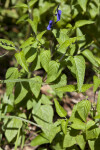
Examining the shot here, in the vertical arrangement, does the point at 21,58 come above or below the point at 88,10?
below

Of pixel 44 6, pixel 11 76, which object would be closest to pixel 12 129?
pixel 11 76

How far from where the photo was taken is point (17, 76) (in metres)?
2.03

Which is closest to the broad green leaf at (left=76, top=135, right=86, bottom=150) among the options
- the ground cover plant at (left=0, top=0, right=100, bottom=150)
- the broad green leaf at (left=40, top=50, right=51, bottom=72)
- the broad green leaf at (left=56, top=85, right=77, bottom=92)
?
the ground cover plant at (left=0, top=0, right=100, bottom=150)

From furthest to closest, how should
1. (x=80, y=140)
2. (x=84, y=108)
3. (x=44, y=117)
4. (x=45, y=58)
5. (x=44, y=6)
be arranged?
1. (x=44, y=6)
2. (x=44, y=117)
3. (x=80, y=140)
4. (x=45, y=58)
5. (x=84, y=108)

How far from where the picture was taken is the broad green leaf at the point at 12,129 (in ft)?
7.49

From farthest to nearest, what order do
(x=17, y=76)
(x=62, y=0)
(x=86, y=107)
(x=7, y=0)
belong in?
(x=7, y=0)
(x=62, y=0)
(x=17, y=76)
(x=86, y=107)

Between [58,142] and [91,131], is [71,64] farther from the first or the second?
[58,142]

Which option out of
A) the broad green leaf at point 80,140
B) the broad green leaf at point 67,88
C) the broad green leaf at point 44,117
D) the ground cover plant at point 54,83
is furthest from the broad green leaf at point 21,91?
the broad green leaf at point 80,140

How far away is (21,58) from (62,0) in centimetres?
118

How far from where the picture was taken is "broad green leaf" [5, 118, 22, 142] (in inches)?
89.8

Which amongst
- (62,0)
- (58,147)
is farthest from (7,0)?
(58,147)

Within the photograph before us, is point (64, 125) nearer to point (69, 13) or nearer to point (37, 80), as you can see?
point (37, 80)

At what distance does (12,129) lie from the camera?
2.31 meters

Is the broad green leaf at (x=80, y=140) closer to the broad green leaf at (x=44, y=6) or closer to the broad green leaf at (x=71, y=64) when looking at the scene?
the broad green leaf at (x=71, y=64)
